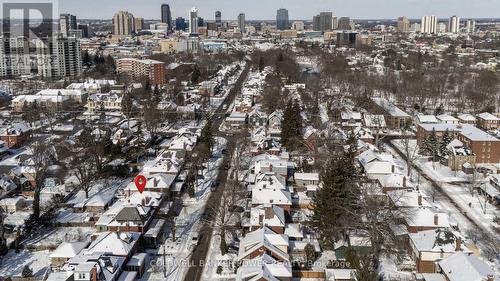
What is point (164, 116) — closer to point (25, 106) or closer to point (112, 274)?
point (25, 106)

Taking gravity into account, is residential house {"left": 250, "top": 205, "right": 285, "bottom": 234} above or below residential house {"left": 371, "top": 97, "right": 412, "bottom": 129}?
below

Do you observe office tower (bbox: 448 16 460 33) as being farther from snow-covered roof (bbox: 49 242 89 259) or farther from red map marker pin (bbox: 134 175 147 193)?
snow-covered roof (bbox: 49 242 89 259)

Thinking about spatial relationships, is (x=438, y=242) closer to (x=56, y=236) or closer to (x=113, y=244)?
(x=113, y=244)

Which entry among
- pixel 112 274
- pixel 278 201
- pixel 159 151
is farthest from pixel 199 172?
pixel 112 274

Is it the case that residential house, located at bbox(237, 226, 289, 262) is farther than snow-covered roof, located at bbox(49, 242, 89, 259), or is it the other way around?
snow-covered roof, located at bbox(49, 242, 89, 259)

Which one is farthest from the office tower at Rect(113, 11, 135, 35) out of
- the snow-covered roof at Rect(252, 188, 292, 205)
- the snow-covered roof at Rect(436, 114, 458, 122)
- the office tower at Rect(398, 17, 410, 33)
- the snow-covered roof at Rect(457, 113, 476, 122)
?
the snow-covered roof at Rect(252, 188, 292, 205)

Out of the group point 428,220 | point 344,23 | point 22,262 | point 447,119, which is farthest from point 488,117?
point 344,23
